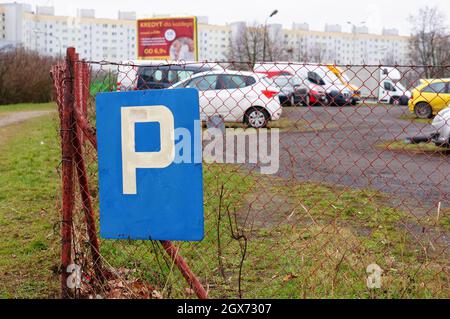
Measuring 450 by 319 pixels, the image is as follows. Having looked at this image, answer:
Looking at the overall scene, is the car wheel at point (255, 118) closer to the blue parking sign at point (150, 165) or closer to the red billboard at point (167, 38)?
the blue parking sign at point (150, 165)

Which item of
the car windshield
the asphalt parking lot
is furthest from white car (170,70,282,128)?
the asphalt parking lot

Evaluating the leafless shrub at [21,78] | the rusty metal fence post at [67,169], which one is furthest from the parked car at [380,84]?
the leafless shrub at [21,78]

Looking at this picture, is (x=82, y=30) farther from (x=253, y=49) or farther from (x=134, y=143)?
(x=134, y=143)

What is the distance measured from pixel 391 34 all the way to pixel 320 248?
121636 mm

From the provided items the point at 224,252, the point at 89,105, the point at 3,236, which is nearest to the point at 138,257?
the point at 224,252

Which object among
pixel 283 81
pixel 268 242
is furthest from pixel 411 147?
pixel 283 81

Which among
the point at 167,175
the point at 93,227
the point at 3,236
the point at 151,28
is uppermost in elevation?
the point at 151,28

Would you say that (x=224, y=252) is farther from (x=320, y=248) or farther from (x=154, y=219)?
(x=154, y=219)

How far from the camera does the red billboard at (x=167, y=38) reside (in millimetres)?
35219

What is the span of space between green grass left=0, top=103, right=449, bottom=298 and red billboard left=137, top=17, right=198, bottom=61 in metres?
27.8

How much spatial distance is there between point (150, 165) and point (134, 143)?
0.16 m

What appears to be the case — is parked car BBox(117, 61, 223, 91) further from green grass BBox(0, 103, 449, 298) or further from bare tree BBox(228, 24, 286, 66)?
bare tree BBox(228, 24, 286, 66)

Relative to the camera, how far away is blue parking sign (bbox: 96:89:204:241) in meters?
3.63

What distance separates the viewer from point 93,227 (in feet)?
13.9
